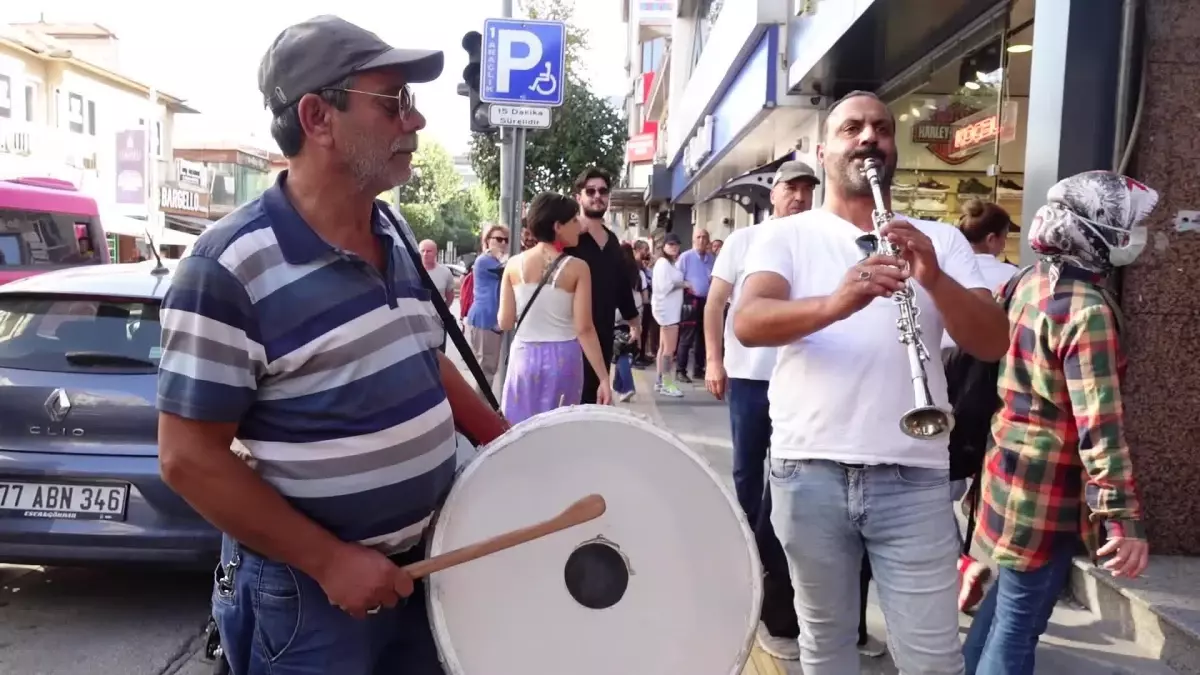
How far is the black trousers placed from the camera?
39.8ft

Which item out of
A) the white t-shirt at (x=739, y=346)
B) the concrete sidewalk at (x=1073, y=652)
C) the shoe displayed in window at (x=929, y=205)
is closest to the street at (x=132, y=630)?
the concrete sidewalk at (x=1073, y=652)

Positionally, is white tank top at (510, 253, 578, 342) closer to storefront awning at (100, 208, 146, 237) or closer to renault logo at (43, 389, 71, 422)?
renault logo at (43, 389, 71, 422)

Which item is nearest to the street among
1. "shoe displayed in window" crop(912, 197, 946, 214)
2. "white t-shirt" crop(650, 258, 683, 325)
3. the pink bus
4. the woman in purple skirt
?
the woman in purple skirt

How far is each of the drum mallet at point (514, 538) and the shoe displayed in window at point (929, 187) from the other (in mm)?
7943

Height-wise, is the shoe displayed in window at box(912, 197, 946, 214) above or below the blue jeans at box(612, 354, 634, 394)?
above

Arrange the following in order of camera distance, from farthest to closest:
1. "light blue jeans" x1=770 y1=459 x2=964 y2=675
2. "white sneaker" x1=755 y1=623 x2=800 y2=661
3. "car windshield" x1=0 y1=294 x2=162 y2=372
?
1. "car windshield" x1=0 y1=294 x2=162 y2=372
2. "white sneaker" x1=755 y1=623 x2=800 y2=661
3. "light blue jeans" x1=770 y1=459 x2=964 y2=675

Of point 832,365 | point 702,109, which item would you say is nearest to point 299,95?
point 832,365

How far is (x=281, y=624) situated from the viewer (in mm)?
1717

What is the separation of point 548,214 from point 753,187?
18.1 ft

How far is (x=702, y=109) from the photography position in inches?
710

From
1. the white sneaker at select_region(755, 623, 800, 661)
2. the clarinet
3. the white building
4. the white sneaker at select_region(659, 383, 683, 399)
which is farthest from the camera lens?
the white building

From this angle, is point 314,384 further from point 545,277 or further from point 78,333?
point 545,277

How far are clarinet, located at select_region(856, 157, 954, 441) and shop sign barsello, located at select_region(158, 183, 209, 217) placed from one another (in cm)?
4369

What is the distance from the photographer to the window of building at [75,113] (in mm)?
34531
